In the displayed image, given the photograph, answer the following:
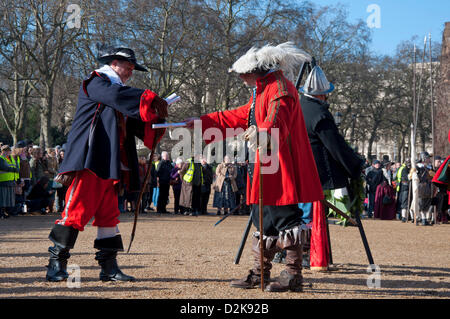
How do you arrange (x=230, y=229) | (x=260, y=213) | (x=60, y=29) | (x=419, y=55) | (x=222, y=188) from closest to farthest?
(x=260, y=213), (x=230, y=229), (x=222, y=188), (x=60, y=29), (x=419, y=55)

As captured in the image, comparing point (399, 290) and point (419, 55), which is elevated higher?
point (419, 55)

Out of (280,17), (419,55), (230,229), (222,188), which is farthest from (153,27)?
(419,55)

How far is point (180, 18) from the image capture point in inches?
1009

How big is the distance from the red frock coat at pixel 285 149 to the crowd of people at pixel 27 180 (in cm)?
1002

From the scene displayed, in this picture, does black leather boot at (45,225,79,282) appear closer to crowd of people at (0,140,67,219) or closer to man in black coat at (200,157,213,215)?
crowd of people at (0,140,67,219)

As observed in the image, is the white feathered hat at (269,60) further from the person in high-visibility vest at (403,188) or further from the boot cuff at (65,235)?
the person in high-visibility vest at (403,188)

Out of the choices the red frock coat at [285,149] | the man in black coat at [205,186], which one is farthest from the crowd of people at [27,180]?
the red frock coat at [285,149]

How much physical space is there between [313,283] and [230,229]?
7005mm

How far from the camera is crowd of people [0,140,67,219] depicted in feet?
44.6

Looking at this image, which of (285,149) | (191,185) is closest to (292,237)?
(285,149)

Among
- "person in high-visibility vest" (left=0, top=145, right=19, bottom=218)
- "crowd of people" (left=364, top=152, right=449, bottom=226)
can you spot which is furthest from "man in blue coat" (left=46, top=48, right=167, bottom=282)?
"crowd of people" (left=364, top=152, right=449, bottom=226)

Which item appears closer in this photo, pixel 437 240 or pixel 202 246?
pixel 202 246

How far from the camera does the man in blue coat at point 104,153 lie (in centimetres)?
485

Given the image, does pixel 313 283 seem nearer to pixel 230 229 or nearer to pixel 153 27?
pixel 230 229
